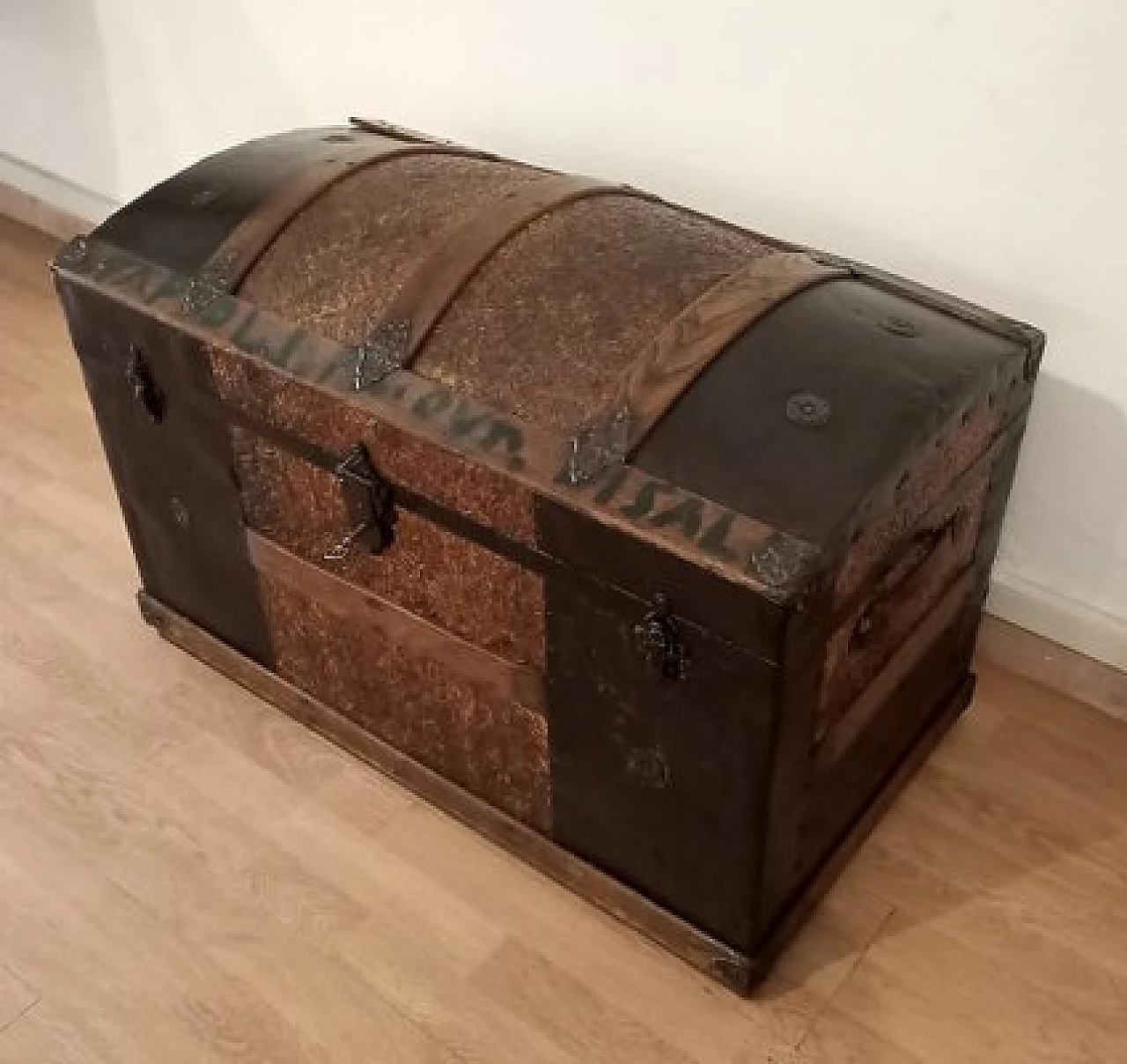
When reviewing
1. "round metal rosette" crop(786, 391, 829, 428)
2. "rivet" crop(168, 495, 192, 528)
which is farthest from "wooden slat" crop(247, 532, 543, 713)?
"round metal rosette" crop(786, 391, 829, 428)

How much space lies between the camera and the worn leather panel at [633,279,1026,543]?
48.8 inches

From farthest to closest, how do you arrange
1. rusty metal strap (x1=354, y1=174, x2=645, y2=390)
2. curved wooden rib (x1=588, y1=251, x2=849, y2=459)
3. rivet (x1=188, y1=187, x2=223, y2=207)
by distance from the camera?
rivet (x1=188, y1=187, x2=223, y2=207), rusty metal strap (x1=354, y1=174, x2=645, y2=390), curved wooden rib (x1=588, y1=251, x2=849, y2=459)

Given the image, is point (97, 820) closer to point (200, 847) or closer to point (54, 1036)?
point (200, 847)

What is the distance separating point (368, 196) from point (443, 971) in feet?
2.93

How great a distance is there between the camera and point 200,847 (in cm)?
168

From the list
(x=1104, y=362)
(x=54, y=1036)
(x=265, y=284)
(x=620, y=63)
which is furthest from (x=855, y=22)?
(x=54, y=1036)

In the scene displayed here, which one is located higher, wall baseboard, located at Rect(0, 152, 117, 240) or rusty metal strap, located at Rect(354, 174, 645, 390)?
rusty metal strap, located at Rect(354, 174, 645, 390)

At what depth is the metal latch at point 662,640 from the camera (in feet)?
4.17

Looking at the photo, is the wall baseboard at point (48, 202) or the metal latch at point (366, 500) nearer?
the metal latch at point (366, 500)

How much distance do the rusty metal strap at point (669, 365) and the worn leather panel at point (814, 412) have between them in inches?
0.5

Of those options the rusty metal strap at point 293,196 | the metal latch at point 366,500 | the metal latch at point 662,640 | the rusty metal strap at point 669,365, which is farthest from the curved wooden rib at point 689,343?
the rusty metal strap at point 293,196

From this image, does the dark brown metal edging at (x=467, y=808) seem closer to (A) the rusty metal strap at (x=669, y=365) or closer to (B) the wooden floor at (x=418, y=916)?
(B) the wooden floor at (x=418, y=916)

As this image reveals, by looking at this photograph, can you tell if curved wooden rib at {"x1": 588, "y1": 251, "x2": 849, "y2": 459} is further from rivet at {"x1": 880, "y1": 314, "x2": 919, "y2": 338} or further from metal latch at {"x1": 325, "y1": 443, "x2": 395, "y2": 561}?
metal latch at {"x1": 325, "y1": 443, "x2": 395, "y2": 561}

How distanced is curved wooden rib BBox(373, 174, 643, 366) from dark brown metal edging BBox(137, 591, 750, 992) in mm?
565
